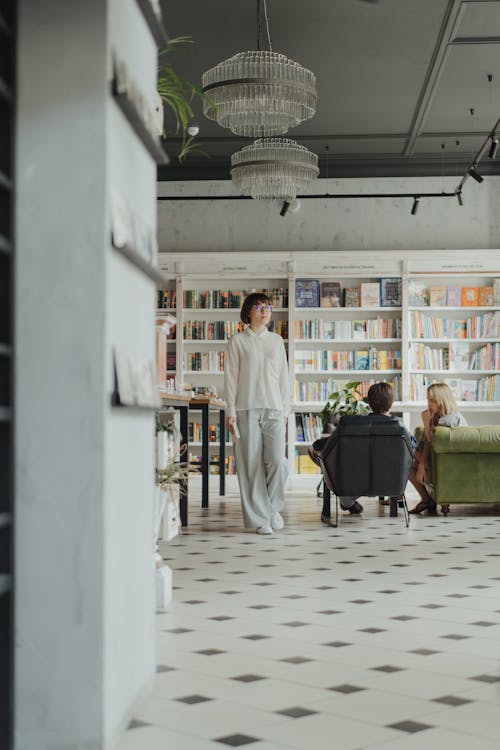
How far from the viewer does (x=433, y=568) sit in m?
5.71

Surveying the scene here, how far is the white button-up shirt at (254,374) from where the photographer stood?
7223 mm

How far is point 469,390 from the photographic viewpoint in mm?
11711

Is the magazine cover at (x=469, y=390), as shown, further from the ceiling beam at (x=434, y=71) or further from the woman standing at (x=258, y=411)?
the woman standing at (x=258, y=411)

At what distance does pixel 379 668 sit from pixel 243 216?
30.5 ft

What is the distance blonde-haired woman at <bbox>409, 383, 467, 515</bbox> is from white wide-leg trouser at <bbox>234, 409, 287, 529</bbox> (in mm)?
2121

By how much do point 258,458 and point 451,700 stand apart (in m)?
4.32

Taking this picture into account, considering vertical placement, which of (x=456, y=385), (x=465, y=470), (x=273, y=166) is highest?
(x=273, y=166)

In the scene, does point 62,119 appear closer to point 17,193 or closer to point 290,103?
point 17,193

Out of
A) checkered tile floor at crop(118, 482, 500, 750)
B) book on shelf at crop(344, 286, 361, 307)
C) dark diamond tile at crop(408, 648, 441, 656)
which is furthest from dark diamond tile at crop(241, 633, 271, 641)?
book on shelf at crop(344, 286, 361, 307)

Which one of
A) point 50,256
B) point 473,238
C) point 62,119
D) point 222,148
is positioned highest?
point 222,148

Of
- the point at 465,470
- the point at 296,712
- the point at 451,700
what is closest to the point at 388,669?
the point at 451,700

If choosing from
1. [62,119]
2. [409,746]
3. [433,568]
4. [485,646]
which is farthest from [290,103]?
[409,746]

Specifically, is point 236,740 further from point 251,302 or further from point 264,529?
point 251,302

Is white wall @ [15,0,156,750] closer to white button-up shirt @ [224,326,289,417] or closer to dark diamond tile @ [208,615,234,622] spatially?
dark diamond tile @ [208,615,234,622]
